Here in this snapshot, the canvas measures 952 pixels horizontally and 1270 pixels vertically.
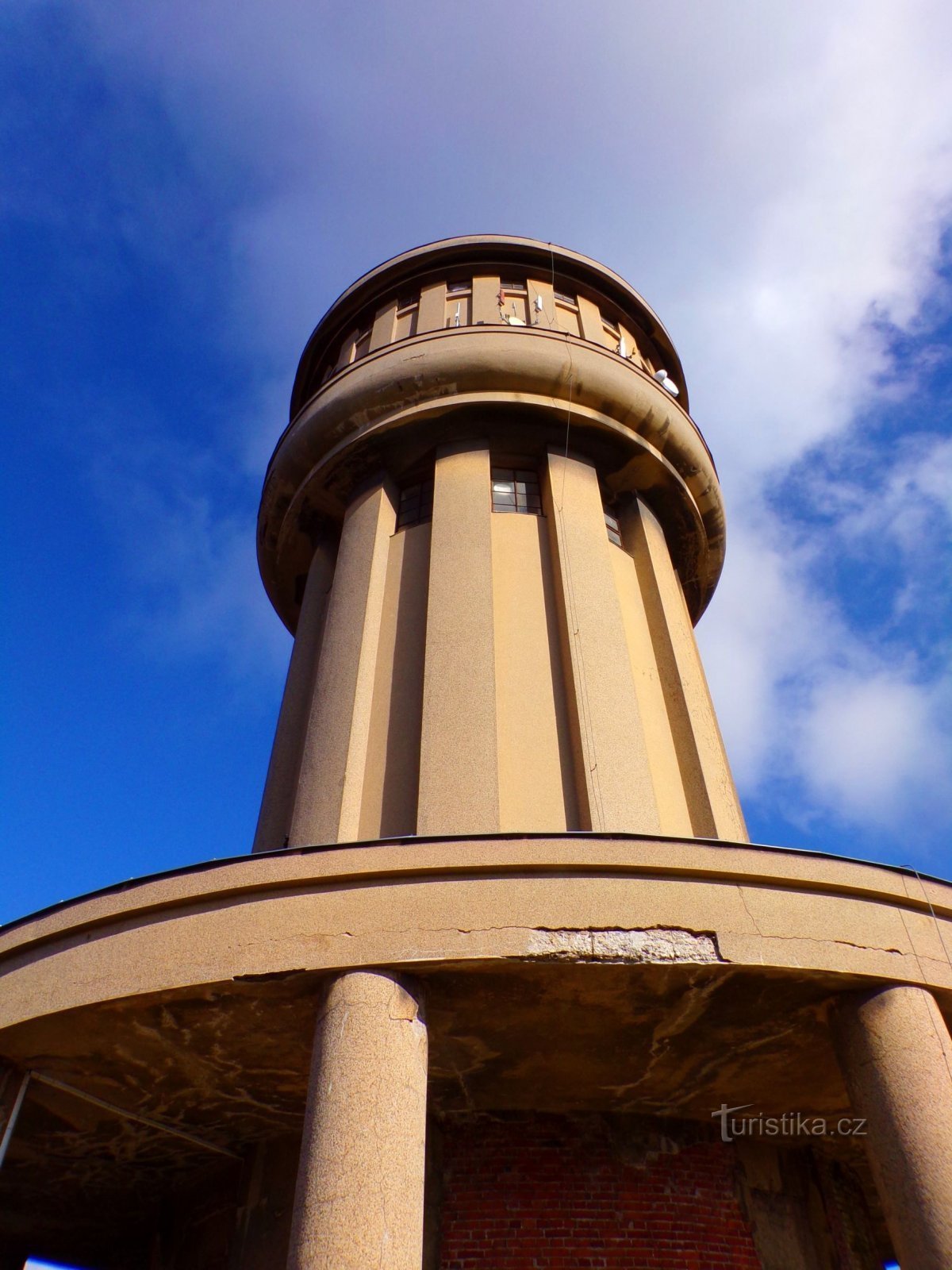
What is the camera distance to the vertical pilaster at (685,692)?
978 centimetres

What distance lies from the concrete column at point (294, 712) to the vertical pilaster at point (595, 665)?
3.21 m

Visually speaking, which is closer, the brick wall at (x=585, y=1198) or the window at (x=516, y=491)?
the brick wall at (x=585, y=1198)

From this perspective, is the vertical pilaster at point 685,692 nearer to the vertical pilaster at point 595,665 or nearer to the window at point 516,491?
the vertical pilaster at point 595,665

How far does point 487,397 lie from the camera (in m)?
12.5

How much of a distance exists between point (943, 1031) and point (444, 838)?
3.40 m

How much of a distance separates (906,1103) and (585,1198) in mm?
2867

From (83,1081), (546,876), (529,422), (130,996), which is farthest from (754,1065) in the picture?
(529,422)

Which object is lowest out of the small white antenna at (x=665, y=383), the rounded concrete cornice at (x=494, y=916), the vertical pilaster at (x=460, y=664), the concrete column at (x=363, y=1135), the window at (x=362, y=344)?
the concrete column at (x=363, y=1135)

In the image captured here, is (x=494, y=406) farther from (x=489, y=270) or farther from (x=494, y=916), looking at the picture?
(x=494, y=916)

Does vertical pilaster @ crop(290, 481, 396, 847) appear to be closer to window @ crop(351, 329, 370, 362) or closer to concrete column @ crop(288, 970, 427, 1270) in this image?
concrete column @ crop(288, 970, 427, 1270)

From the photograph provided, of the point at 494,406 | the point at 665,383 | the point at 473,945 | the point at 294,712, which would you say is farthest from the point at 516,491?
the point at 473,945

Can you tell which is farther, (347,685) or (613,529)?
(613,529)

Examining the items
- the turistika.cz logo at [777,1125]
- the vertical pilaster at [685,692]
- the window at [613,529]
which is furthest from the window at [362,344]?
the turistika.cz logo at [777,1125]

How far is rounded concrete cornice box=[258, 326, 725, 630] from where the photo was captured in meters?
12.5
